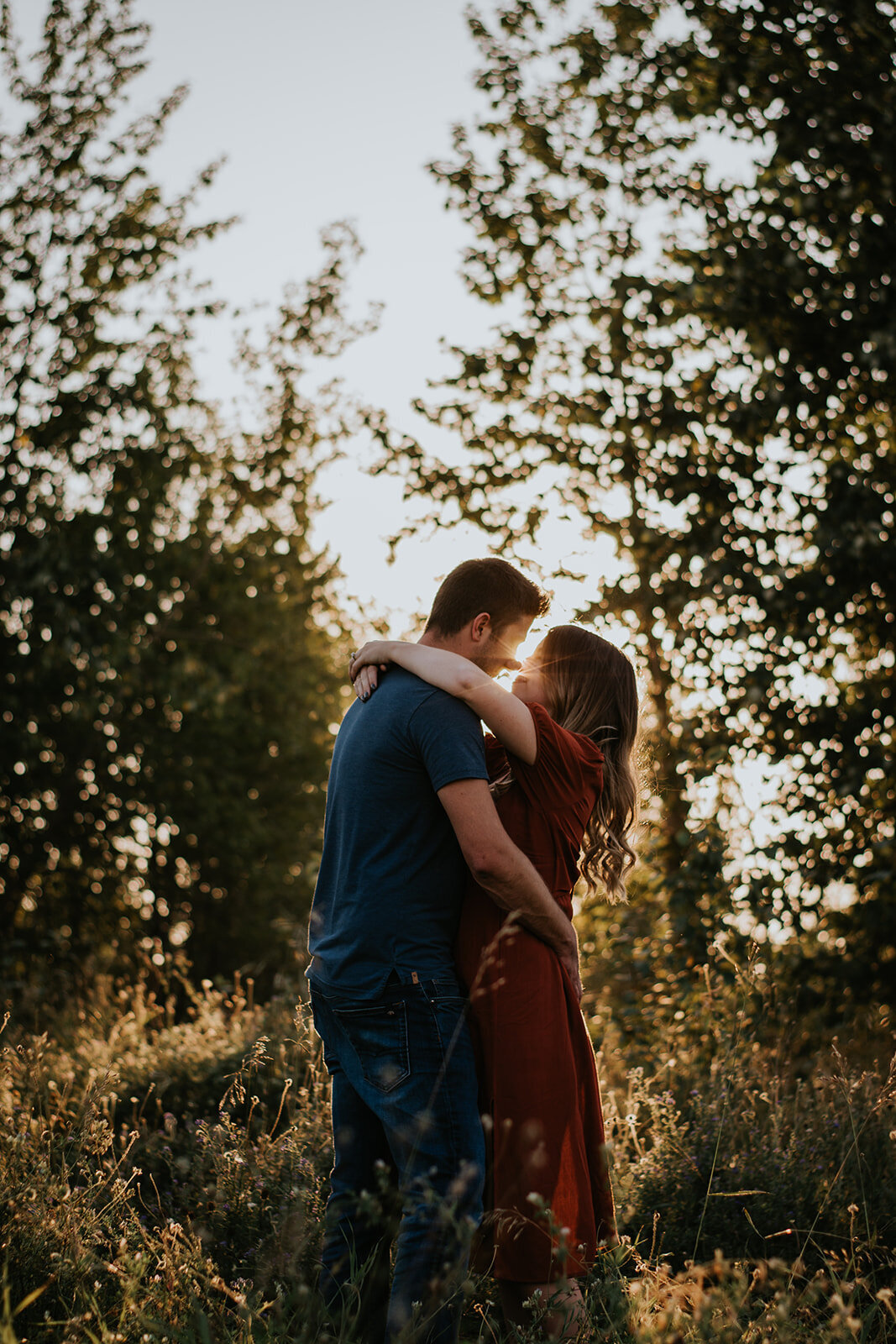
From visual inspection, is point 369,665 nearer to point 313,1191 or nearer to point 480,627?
point 480,627

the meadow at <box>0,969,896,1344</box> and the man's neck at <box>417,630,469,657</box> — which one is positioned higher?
the man's neck at <box>417,630,469,657</box>

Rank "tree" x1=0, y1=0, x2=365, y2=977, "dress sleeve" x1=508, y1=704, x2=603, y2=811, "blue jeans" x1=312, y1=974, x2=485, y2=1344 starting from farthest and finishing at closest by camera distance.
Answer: "tree" x1=0, y1=0, x2=365, y2=977 < "dress sleeve" x1=508, y1=704, x2=603, y2=811 < "blue jeans" x1=312, y1=974, x2=485, y2=1344

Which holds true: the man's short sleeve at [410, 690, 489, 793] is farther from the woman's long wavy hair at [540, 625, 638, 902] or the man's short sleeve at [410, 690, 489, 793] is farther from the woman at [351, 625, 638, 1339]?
the woman's long wavy hair at [540, 625, 638, 902]

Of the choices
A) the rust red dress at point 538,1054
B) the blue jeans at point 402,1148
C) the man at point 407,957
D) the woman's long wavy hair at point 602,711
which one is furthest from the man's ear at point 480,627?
the blue jeans at point 402,1148

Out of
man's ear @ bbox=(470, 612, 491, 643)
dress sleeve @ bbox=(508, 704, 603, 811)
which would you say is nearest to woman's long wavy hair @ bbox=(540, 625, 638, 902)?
dress sleeve @ bbox=(508, 704, 603, 811)

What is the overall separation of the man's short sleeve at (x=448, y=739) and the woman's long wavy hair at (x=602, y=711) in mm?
505

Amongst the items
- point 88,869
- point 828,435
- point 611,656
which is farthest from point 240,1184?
point 88,869

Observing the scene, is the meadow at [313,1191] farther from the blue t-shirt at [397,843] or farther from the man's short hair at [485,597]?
the man's short hair at [485,597]

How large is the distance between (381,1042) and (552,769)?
730mm

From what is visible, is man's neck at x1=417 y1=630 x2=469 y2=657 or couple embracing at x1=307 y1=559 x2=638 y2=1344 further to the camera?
man's neck at x1=417 y1=630 x2=469 y2=657

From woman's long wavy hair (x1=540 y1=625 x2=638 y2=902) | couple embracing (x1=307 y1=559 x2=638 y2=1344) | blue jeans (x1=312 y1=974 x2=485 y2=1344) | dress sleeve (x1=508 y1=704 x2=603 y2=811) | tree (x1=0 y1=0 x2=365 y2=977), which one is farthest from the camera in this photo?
tree (x1=0 y1=0 x2=365 y2=977)

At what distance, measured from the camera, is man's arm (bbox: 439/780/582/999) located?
7.38 feet

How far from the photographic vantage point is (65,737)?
12094mm

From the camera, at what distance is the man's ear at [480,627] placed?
2541 mm
